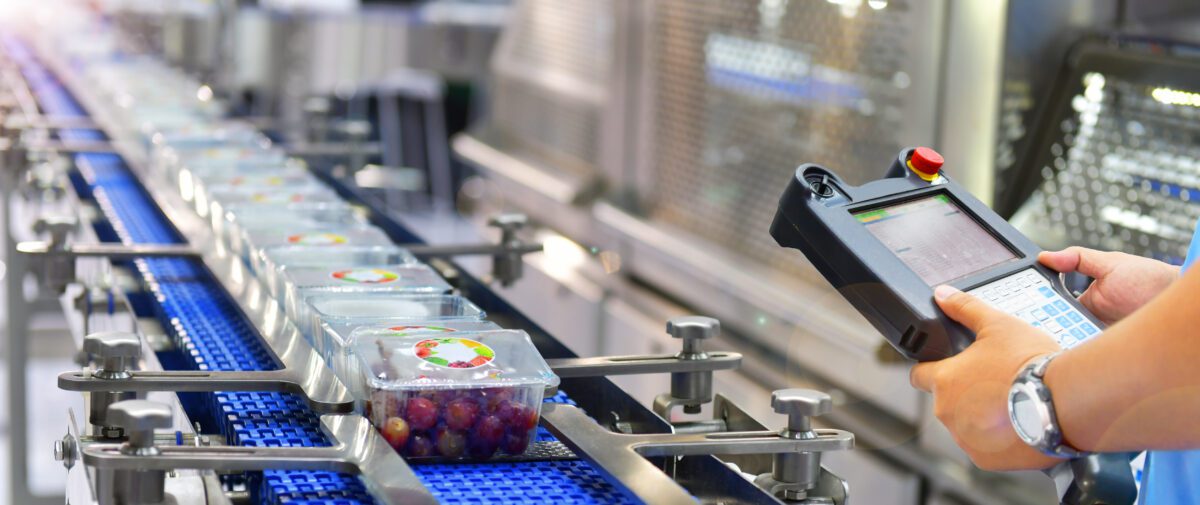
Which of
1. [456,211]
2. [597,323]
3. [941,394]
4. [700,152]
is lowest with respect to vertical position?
[456,211]

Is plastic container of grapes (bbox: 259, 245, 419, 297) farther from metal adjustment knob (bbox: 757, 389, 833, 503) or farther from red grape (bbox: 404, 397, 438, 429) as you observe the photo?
metal adjustment knob (bbox: 757, 389, 833, 503)

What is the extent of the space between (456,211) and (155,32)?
2.06 metres

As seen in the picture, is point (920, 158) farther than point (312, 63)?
No

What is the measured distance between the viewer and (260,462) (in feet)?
3.26

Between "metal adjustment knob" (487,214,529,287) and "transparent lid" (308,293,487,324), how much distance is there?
45 centimetres

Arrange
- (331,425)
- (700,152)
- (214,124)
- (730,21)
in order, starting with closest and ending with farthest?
(331,425)
(214,124)
(730,21)
(700,152)

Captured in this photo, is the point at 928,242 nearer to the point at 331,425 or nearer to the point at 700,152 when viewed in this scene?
the point at 331,425

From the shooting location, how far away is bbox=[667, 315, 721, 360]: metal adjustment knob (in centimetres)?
131

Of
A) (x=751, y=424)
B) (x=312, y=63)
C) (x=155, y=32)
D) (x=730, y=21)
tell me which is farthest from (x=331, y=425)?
(x=312, y=63)

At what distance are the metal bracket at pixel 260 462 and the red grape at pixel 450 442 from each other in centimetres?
6

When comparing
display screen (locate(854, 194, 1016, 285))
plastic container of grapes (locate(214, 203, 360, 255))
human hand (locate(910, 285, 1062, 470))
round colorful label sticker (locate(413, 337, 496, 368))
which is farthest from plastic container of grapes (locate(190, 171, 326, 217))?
human hand (locate(910, 285, 1062, 470))

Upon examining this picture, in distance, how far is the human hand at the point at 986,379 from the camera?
3.37 ft

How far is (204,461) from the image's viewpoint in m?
0.98

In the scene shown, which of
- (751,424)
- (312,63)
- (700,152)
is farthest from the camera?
(312,63)
